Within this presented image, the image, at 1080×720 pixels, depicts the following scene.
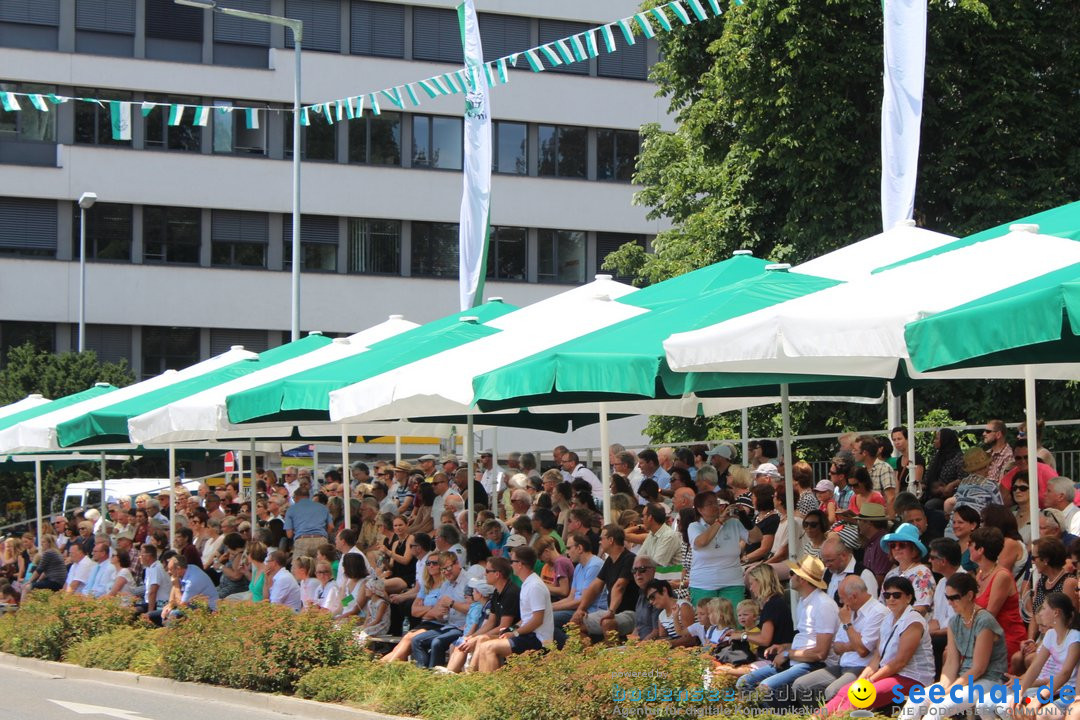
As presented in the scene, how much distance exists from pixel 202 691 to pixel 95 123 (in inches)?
1380

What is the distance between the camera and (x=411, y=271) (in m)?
49.6

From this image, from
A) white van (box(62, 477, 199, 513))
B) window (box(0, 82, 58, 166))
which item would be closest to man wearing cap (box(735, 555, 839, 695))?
white van (box(62, 477, 199, 513))

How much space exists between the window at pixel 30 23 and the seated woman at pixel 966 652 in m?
41.5

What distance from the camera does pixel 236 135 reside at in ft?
155

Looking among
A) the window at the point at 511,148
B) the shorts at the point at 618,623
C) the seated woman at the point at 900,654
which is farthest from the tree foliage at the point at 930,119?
the window at the point at 511,148

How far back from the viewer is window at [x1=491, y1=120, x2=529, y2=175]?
49938 millimetres

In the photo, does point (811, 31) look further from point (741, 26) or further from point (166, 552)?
point (166, 552)

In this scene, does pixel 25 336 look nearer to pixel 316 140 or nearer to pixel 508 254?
pixel 316 140

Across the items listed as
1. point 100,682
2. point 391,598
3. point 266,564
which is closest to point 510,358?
point 391,598

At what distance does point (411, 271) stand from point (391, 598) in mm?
35447

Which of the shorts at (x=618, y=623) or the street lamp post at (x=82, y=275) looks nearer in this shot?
the shorts at (x=618, y=623)

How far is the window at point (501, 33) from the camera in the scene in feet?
161

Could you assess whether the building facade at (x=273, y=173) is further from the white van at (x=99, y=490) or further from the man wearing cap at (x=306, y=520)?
the man wearing cap at (x=306, y=520)

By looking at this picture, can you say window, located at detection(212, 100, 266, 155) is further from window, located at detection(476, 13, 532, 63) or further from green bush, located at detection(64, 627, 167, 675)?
green bush, located at detection(64, 627, 167, 675)
